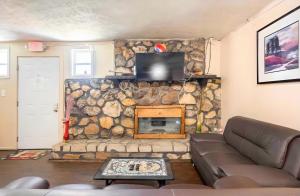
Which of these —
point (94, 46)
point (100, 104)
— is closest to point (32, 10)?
point (94, 46)

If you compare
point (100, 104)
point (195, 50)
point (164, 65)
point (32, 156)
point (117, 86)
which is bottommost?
point (32, 156)

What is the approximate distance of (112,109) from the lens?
16.0 feet

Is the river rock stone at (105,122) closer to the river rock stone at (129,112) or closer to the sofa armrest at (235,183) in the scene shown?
the river rock stone at (129,112)

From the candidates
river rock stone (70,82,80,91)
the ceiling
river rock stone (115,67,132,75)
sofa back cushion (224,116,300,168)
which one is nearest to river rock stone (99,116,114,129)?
river rock stone (70,82,80,91)

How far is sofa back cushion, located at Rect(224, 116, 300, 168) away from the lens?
6.89ft

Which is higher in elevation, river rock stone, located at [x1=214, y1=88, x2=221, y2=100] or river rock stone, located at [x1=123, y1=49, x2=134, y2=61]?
river rock stone, located at [x1=123, y1=49, x2=134, y2=61]

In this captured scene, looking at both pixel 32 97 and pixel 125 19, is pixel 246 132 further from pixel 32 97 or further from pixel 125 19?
pixel 32 97

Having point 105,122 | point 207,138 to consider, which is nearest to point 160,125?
point 105,122

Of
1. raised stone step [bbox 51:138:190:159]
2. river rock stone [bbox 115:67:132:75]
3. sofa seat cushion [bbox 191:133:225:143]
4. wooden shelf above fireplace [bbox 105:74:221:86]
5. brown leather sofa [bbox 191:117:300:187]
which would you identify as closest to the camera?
brown leather sofa [bbox 191:117:300:187]

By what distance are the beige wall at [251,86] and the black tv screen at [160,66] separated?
36.1 inches

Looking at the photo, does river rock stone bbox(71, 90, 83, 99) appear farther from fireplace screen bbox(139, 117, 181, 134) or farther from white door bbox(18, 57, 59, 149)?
fireplace screen bbox(139, 117, 181, 134)

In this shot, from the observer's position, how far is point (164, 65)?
4.63 m

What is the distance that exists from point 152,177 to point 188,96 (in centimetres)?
260

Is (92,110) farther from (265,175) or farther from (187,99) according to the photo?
(265,175)
